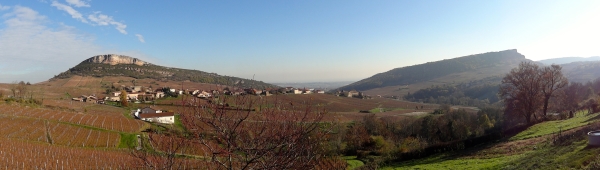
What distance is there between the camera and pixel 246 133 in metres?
5.63

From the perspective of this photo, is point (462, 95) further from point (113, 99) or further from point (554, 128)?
point (113, 99)

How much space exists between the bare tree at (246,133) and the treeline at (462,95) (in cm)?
10208

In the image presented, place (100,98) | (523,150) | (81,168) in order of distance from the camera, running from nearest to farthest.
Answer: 1. (523,150)
2. (81,168)
3. (100,98)

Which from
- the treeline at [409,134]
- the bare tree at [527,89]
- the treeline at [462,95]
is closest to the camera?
the bare tree at [527,89]

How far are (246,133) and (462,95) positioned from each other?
125819mm

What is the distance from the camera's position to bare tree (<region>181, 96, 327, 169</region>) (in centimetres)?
522

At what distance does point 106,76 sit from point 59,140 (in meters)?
113

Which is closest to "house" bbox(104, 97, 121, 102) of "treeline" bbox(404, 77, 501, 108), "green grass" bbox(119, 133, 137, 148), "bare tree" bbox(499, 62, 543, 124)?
"green grass" bbox(119, 133, 137, 148)

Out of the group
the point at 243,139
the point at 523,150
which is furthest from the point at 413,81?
the point at 243,139

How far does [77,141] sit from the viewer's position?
2906 centimetres

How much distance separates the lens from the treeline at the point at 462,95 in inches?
3943

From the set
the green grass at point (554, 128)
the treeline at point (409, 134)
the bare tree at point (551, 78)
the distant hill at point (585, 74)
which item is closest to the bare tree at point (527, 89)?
the bare tree at point (551, 78)

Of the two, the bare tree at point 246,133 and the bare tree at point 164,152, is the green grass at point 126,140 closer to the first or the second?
the bare tree at point 164,152

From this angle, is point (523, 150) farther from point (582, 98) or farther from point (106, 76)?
point (106, 76)
